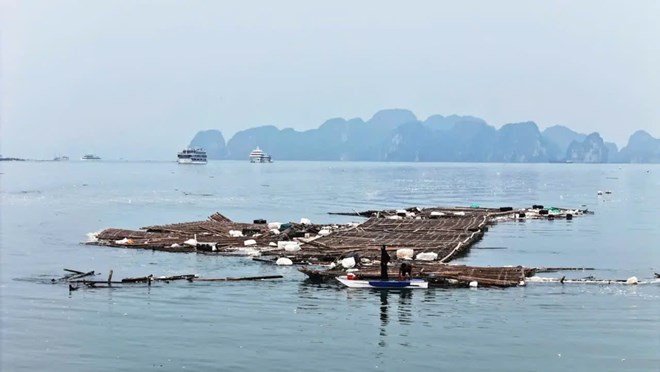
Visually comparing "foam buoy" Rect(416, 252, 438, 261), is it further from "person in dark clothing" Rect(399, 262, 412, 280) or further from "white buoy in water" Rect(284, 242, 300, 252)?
"white buoy in water" Rect(284, 242, 300, 252)

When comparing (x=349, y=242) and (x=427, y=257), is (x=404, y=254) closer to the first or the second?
(x=427, y=257)

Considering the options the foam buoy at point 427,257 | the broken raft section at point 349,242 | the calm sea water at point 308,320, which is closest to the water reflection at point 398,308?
the calm sea water at point 308,320

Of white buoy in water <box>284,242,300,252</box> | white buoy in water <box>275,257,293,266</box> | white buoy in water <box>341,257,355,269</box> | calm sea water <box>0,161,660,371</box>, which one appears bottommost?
calm sea water <box>0,161,660,371</box>

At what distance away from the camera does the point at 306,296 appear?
4178 cm

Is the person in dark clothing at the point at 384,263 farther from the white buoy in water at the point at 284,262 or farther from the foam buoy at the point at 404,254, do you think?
the white buoy in water at the point at 284,262

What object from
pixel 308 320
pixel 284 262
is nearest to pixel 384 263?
pixel 308 320

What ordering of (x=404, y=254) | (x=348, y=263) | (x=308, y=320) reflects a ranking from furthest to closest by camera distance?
(x=404, y=254) → (x=348, y=263) → (x=308, y=320)

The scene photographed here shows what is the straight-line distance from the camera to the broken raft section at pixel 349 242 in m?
46.4

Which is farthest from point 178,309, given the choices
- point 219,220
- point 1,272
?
point 219,220

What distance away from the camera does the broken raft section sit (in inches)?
1827

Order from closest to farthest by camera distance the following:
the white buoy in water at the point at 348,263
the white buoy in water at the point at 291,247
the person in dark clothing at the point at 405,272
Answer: the person in dark clothing at the point at 405,272, the white buoy in water at the point at 348,263, the white buoy in water at the point at 291,247

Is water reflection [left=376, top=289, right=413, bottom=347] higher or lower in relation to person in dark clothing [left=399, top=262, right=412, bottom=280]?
lower

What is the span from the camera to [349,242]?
59.6 metres

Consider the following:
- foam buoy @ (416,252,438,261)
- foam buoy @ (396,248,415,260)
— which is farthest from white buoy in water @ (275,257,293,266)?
foam buoy @ (416,252,438,261)
